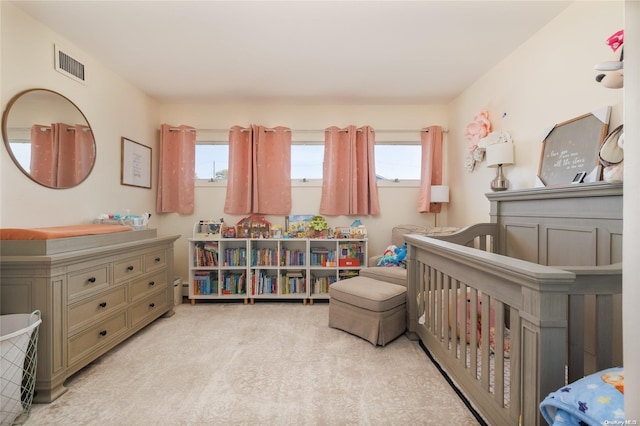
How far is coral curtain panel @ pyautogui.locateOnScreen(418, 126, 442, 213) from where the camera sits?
341 centimetres

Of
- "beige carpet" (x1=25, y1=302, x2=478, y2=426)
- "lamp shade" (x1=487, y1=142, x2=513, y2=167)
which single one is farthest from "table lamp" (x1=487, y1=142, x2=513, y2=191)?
"beige carpet" (x1=25, y1=302, x2=478, y2=426)

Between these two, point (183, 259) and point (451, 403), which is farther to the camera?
point (183, 259)

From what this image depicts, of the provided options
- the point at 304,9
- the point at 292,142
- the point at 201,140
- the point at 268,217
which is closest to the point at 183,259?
the point at 268,217

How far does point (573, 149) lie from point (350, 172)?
2096 millimetres

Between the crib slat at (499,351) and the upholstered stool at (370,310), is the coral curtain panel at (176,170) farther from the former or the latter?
the crib slat at (499,351)

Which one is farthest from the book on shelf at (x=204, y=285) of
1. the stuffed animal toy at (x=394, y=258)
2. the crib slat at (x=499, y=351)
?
the crib slat at (x=499, y=351)

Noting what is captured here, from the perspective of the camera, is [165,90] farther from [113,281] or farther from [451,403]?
[451,403]

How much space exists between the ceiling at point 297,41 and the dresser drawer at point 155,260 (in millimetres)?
1672

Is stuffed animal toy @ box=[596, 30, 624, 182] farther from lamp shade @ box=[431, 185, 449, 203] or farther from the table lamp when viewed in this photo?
lamp shade @ box=[431, 185, 449, 203]

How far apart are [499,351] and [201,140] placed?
365 centimetres

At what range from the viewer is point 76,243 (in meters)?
1.73

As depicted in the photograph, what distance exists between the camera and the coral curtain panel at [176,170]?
3365 millimetres

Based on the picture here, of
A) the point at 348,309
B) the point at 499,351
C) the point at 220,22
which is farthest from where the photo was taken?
the point at 348,309

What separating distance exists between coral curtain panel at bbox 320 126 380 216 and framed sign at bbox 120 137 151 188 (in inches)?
85.2
